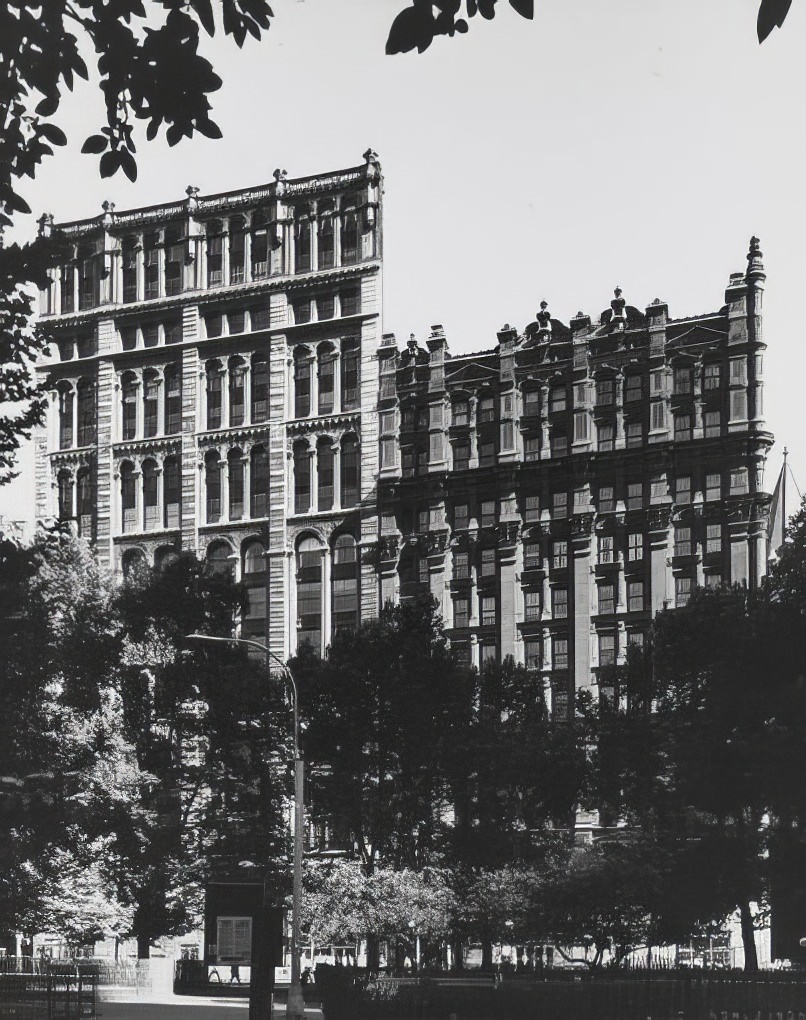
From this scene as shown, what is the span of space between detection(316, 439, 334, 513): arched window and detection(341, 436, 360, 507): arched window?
833mm

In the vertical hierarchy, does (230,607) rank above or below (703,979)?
above

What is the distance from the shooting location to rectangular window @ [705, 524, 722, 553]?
95.2m

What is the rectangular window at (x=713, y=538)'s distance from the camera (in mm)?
95188

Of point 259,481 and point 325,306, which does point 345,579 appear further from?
point 325,306

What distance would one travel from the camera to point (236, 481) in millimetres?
109625

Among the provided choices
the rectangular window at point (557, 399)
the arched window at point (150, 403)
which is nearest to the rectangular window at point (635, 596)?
the rectangular window at point (557, 399)

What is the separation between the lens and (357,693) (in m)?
69.3

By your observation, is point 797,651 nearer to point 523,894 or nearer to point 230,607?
point 523,894

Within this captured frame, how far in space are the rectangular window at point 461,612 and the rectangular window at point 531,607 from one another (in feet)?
11.7

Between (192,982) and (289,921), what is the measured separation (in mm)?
4568

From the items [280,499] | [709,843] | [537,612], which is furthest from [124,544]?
[709,843]

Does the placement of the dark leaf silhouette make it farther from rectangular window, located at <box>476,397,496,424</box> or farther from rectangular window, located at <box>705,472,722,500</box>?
rectangular window, located at <box>476,397,496,424</box>

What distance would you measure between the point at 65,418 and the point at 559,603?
122 feet

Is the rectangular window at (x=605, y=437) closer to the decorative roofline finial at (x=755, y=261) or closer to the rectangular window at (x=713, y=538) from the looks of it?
the rectangular window at (x=713, y=538)
